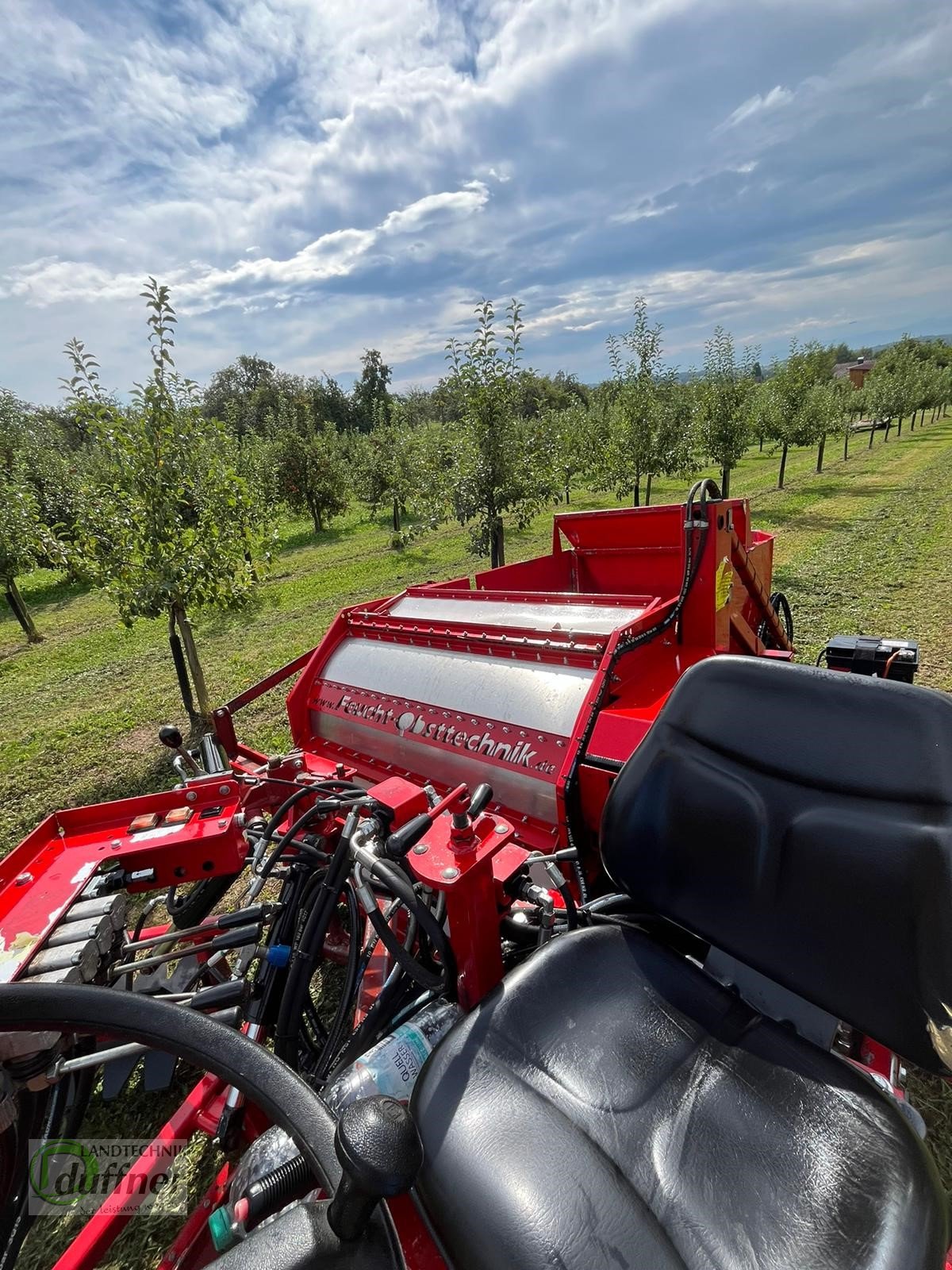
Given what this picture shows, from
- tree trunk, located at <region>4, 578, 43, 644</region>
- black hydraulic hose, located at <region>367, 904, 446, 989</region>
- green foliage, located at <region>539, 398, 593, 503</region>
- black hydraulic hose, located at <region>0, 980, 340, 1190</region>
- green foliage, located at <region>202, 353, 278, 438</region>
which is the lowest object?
tree trunk, located at <region>4, 578, 43, 644</region>

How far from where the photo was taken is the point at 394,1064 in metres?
1.46

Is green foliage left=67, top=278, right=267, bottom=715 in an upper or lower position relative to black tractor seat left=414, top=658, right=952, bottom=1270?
upper

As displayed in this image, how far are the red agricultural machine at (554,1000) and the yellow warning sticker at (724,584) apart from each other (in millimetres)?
898

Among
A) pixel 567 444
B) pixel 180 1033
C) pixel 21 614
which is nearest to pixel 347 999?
pixel 180 1033

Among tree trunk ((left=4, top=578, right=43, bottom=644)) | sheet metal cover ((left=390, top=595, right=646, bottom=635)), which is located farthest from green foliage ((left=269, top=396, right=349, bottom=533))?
sheet metal cover ((left=390, top=595, right=646, bottom=635))

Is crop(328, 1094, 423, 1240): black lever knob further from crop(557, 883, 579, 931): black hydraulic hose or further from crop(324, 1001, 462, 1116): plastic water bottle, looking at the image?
crop(557, 883, 579, 931): black hydraulic hose

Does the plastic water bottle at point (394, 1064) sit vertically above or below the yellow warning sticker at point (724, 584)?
below

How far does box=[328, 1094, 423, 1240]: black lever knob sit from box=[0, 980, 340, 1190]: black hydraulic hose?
13 cm

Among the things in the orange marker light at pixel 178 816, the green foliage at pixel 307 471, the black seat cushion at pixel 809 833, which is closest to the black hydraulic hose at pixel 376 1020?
the black seat cushion at pixel 809 833

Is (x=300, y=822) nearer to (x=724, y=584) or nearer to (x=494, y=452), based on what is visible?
(x=724, y=584)

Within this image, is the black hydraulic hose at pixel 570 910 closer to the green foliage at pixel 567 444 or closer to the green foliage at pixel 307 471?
the green foliage at pixel 567 444

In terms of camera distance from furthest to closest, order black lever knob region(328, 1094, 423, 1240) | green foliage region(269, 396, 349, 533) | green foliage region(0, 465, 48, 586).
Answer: green foliage region(269, 396, 349, 533)
green foliage region(0, 465, 48, 586)
black lever knob region(328, 1094, 423, 1240)

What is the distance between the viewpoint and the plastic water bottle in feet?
4.63

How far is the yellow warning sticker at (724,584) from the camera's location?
118 inches
